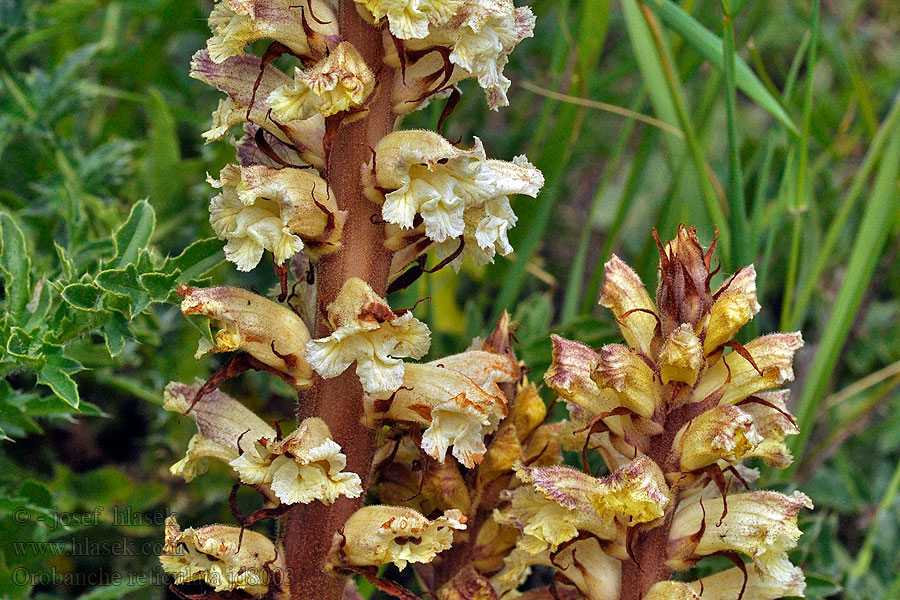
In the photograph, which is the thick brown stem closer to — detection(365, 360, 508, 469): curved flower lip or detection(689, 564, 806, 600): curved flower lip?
detection(365, 360, 508, 469): curved flower lip

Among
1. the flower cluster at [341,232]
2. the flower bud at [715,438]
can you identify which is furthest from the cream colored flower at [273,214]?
the flower bud at [715,438]

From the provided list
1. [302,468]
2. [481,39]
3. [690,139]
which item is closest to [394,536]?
[302,468]

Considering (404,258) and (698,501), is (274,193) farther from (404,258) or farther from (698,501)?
(698,501)

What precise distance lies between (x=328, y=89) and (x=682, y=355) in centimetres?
79

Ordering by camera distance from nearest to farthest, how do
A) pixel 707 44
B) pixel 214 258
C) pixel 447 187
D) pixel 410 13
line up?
pixel 410 13, pixel 447 187, pixel 214 258, pixel 707 44

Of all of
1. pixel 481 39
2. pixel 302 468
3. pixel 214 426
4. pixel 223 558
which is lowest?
pixel 223 558

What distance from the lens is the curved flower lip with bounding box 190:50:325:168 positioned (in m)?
1.87

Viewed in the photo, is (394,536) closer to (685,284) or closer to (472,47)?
(685,284)

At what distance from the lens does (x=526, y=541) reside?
1.94 m

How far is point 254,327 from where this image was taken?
6.03ft

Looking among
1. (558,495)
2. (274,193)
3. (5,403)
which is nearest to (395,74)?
(274,193)

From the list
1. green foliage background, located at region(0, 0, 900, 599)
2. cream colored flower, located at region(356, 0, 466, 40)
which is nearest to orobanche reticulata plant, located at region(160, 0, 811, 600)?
cream colored flower, located at region(356, 0, 466, 40)

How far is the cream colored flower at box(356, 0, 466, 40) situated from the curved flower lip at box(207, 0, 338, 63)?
5.7 inches

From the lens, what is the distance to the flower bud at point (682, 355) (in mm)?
1795
